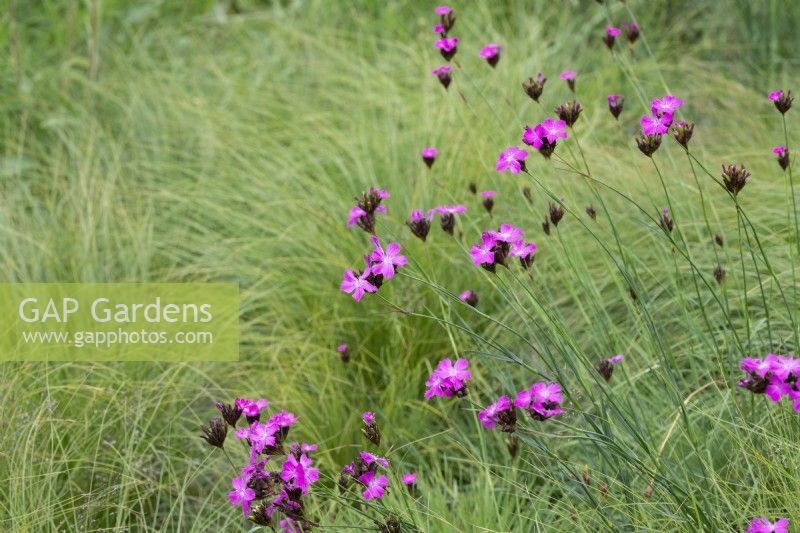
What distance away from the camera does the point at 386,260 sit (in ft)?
5.60

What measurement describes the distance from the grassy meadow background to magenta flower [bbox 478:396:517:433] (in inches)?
Result: 3.5

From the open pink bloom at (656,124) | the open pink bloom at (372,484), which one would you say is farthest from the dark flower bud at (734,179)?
the open pink bloom at (372,484)

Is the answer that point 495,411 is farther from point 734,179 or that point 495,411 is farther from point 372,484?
point 734,179

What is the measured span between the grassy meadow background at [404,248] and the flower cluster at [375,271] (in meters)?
0.10

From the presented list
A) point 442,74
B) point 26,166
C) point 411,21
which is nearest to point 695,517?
point 442,74

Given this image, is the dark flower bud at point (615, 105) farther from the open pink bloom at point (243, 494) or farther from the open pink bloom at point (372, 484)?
the open pink bloom at point (243, 494)

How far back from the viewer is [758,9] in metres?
4.49

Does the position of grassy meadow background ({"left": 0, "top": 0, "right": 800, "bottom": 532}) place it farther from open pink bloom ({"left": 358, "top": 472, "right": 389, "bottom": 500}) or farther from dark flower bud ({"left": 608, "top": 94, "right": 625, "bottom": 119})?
dark flower bud ({"left": 608, "top": 94, "right": 625, "bottom": 119})

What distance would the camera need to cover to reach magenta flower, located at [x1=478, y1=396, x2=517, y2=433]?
1571mm

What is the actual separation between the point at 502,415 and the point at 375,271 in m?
0.31

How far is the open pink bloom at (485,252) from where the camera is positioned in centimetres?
168

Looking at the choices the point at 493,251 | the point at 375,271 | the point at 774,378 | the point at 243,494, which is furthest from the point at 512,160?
the point at 243,494

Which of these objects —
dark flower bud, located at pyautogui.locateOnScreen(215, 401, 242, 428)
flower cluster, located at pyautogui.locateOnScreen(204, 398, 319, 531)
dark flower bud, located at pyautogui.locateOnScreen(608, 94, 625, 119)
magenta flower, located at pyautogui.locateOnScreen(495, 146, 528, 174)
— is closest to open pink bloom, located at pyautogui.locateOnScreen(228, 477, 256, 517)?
flower cluster, located at pyautogui.locateOnScreen(204, 398, 319, 531)

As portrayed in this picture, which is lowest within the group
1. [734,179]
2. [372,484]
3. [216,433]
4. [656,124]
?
[372,484]
